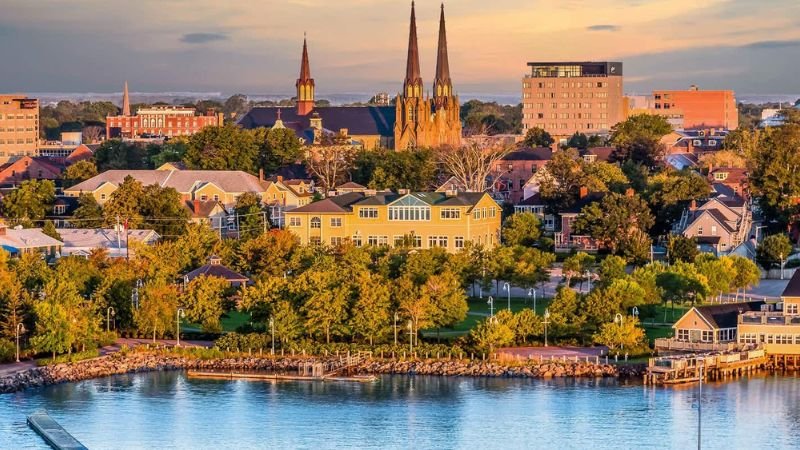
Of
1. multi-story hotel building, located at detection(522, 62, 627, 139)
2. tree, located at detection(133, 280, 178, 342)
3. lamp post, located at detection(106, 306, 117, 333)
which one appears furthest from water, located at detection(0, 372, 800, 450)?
multi-story hotel building, located at detection(522, 62, 627, 139)

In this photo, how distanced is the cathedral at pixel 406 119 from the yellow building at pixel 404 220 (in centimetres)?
3268

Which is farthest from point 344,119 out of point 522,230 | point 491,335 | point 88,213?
point 491,335

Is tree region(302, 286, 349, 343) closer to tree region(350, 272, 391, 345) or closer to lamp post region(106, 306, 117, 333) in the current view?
tree region(350, 272, 391, 345)

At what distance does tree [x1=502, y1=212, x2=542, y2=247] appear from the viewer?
2660 inches

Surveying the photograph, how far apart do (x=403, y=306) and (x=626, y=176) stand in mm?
36789

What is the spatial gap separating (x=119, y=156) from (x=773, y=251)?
4785cm

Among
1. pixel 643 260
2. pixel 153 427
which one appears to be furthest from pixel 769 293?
pixel 153 427

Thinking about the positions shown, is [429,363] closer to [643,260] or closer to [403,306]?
[403,306]

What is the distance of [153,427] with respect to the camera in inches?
1569

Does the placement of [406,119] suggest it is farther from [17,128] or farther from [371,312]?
[371,312]

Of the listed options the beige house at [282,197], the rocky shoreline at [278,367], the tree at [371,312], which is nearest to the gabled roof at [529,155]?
the beige house at [282,197]

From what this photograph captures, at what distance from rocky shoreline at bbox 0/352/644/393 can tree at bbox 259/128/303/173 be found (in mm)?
44270

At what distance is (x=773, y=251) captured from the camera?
61906 millimetres

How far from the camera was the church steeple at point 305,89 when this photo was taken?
11812cm
